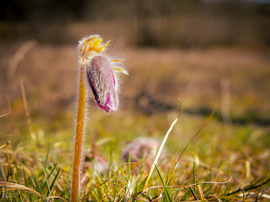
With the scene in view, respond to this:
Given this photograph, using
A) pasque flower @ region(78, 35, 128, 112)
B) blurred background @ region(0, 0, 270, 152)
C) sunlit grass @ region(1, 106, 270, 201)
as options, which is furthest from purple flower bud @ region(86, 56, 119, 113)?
blurred background @ region(0, 0, 270, 152)

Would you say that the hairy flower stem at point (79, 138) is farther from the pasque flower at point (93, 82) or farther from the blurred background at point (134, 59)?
the blurred background at point (134, 59)

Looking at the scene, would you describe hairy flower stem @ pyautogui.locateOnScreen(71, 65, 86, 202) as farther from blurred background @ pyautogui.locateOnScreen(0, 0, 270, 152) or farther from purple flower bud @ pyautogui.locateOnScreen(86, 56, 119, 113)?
blurred background @ pyautogui.locateOnScreen(0, 0, 270, 152)

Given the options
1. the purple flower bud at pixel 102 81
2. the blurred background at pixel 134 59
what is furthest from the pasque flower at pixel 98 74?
the blurred background at pixel 134 59

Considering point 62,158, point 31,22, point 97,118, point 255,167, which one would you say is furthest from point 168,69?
point 62,158

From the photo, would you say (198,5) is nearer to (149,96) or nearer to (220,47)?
→ (220,47)

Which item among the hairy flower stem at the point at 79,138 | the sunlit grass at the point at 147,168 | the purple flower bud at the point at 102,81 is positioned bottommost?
the sunlit grass at the point at 147,168

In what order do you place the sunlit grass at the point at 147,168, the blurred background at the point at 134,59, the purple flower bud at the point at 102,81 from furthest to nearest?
the blurred background at the point at 134,59 < the sunlit grass at the point at 147,168 < the purple flower bud at the point at 102,81

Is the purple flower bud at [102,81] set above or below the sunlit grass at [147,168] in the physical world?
above

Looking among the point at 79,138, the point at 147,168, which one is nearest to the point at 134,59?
the point at 147,168

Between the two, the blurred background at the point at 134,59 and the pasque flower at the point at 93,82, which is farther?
the blurred background at the point at 134,59
